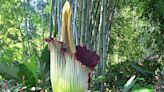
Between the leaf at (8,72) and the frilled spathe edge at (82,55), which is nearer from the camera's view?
the frilled spathe edge at (82,55)

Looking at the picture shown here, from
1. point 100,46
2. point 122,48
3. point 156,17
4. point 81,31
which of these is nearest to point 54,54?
point 81,31

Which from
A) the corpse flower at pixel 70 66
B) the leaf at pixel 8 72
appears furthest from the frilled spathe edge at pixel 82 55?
the leaf at pixel 8 72

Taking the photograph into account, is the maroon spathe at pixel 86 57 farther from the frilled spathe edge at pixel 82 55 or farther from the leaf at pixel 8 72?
the leaf at pixel 8 72

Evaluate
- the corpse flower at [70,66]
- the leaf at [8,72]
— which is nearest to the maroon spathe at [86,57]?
the corpse flower at [70,66]

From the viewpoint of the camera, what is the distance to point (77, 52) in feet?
4.37

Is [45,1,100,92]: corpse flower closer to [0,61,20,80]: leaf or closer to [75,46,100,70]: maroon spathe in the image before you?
[75,46,100,70]: maroon spathe

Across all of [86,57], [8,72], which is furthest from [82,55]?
[8,72]

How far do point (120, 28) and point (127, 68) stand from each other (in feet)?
10.4

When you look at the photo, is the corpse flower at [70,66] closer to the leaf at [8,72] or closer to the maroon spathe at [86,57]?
the maroon spathe at [86,57]

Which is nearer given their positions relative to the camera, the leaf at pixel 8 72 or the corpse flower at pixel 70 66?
the corpse flower at pixel 70 66

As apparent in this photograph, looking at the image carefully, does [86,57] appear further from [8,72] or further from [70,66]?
[8,72]

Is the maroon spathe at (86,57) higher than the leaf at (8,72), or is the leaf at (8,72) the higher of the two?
the maroon spathe at (86,57)

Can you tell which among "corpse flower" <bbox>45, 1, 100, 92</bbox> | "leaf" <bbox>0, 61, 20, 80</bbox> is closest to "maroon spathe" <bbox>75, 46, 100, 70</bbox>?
"corpse flower" <bbox>45, 1, 100, 92</bbox>

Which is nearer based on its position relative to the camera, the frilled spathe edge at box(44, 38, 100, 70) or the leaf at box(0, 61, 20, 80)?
the frilled spathe edge at box(44, 38, 100, 70)
